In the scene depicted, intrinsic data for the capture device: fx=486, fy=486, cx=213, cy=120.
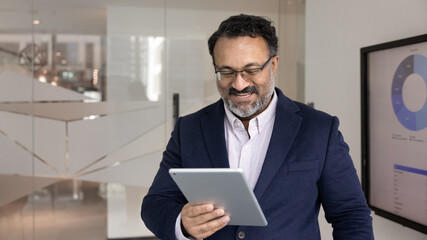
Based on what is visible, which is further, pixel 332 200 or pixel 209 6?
pixel 209 6

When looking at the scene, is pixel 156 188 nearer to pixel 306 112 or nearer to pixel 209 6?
pixel 306 112

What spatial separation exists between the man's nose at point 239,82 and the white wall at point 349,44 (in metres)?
1.32

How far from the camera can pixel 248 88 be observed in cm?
159

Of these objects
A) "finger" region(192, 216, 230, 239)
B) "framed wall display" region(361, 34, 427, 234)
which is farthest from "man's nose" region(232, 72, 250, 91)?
"framed wall display" region(361, 34, 427, 234)

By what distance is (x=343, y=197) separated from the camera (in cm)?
154

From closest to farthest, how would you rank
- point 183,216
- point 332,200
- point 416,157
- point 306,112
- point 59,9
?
point 183,216
point 332,200
point 306,112
point 416,157
point 59,9

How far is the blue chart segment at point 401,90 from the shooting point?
7.57 feet

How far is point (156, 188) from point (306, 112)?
59 cm

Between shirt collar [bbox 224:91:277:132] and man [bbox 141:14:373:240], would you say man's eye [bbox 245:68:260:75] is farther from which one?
shirt collar [bbox 224:91:277:132]

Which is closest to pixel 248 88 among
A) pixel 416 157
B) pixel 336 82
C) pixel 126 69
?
pixel 416 157

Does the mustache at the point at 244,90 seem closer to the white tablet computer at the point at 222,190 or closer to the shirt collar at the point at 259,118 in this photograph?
the shirt collar at the point at 259,118

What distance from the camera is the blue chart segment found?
231cm

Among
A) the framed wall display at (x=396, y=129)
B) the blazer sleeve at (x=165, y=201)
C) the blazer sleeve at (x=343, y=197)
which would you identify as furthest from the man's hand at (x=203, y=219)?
the framed wall display at (x=396, y=129)

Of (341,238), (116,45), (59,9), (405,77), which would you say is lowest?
(341,238)
